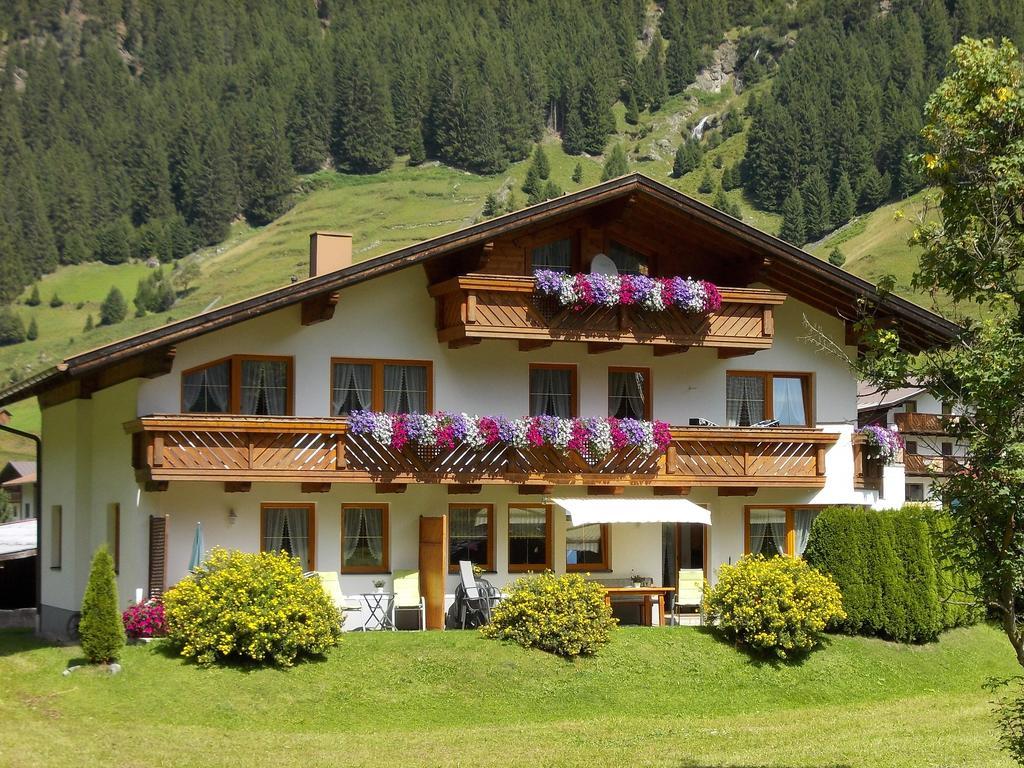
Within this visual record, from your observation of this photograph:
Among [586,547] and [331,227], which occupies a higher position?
[331,227]

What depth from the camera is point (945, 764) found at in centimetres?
1630

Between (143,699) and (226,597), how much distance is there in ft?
6.80

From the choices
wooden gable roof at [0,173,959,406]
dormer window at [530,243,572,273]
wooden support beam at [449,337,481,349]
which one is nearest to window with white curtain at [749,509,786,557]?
wooden gable roof at [0,173,959,406]

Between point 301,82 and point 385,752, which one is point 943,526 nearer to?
point 385,752

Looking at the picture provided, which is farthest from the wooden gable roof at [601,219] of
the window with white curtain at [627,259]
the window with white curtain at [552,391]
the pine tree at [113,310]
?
the pine tree at [113,310]

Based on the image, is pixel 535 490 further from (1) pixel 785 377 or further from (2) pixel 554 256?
(1) pixel 785 377

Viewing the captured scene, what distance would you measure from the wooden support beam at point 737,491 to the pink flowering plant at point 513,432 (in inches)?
70.3

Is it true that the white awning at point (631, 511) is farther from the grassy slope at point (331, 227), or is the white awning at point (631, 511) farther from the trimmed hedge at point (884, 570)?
the grassy slope at point (331, 227)

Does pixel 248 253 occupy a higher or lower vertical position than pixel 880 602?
higher

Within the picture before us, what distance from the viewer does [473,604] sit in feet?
78.9

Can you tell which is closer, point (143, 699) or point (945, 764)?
point (945, 764)

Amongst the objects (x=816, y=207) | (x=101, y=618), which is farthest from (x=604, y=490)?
(x=816, y=207)

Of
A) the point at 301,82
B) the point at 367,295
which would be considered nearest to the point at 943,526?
the point at 367,295

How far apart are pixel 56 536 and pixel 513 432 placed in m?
9.17
